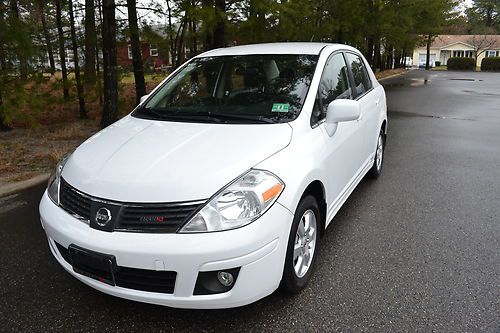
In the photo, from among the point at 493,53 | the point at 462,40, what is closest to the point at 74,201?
the point at 493,53

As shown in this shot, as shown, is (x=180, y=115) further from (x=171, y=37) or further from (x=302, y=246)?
(x=171, y=37)

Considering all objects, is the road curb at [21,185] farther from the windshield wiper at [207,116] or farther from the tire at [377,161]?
the tire at [377,161]

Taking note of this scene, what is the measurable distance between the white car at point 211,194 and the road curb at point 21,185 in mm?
2467

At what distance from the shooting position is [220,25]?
9.59m

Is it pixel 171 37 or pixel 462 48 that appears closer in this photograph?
pixel 171 37

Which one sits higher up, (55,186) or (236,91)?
(236,91)

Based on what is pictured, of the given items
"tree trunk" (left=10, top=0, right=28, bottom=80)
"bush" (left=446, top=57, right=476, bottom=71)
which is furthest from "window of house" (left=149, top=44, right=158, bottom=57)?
"bush" (left=446, top=57, right=476, bottom=71)

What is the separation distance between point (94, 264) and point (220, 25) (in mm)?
8246

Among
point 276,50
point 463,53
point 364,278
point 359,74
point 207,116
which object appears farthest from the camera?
point 463,53

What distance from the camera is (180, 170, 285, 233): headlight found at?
7.23 feet

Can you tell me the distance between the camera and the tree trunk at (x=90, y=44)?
381 inches

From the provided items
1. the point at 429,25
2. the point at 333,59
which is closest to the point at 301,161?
the point at 333,59

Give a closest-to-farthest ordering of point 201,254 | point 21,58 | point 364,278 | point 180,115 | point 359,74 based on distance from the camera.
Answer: point 201,254 < point 364,278 < point 180,115 < point 359,74 < point 21,58

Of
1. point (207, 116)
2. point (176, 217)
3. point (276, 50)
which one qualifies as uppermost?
point (276, 50)
